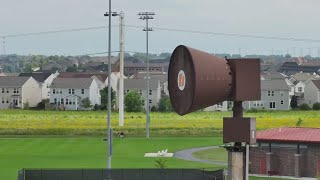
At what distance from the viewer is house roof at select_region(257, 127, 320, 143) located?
1701 inches

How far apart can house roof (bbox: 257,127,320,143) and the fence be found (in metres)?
11.9

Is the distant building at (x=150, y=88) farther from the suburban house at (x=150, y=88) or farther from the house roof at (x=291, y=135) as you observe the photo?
the house roof at (x=291, y=135)

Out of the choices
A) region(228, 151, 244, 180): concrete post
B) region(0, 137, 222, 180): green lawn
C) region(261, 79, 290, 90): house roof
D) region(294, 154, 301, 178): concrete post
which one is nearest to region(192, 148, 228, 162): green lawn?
region(0, 137, 222, 180): green lawn

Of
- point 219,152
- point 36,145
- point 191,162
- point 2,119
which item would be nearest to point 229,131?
point 191,162

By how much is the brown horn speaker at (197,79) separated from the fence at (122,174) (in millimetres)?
13774

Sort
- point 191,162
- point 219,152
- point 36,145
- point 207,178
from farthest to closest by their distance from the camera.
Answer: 1. point 36,145
2. point 219,152
3. point 191,162
4. point 207,178

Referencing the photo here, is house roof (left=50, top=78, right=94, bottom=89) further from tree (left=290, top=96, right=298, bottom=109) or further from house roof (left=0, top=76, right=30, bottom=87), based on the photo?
tree (left=290, top=96, right=298, bottom=109)

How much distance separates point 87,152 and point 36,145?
8.23 metres

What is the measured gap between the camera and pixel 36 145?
6291cm

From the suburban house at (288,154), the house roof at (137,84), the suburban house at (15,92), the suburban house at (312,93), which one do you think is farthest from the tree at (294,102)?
the suburban house at (288,154)

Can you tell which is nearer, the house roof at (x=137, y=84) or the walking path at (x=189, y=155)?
the walking path at (x=189, y=155)

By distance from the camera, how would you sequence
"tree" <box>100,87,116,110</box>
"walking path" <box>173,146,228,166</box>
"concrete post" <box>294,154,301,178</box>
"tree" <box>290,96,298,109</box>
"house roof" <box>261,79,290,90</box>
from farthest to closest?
"tree" <box>290,96,298,109</box> < "house roof" <box>261,79,290,90</box> < "tree" <box>100,87,116,110</box> < "walking path" <box>173,146,228,166</box> < "concrete post" <box>294,154,301,178</box>

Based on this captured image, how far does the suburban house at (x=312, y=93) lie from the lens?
5472 inches

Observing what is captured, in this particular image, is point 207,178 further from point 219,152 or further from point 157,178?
point 219,152
